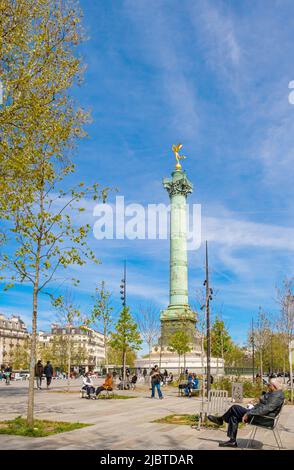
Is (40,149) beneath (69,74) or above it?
beneath

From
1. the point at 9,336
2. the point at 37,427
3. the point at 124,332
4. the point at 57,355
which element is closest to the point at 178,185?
the point at 124,332

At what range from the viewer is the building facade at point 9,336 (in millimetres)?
136000

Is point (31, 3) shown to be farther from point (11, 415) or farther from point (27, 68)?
point (11, 415)

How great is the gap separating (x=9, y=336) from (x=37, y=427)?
135 m

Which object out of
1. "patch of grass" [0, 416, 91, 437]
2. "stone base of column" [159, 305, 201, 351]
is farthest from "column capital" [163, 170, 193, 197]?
"patch of grass" [0, 416, 91, 437]

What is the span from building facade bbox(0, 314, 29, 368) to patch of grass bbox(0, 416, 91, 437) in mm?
125221

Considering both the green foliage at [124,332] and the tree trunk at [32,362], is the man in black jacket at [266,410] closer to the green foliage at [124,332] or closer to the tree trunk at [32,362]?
the tree trunk at [32,362]

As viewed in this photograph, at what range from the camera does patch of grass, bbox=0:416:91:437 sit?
10.9 metres

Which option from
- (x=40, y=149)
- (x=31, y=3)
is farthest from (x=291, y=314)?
(x=31, y=3)

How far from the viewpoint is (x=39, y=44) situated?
516 inches

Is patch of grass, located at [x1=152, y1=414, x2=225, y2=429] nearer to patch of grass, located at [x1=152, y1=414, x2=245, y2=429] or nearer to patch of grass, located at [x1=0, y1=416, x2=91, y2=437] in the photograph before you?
patch of grass, located at [x1=152, y1=414, x2=245, y2=429]

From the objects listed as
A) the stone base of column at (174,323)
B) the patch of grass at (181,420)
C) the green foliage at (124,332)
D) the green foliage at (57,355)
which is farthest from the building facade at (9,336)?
the patch of grass at (181,420)

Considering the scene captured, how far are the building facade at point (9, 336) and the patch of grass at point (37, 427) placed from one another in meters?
125

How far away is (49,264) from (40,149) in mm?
3128
